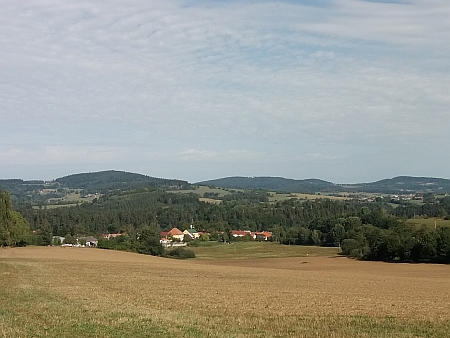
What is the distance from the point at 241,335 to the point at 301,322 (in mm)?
3690

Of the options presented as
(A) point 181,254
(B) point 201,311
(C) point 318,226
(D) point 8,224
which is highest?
(B) point 201,311

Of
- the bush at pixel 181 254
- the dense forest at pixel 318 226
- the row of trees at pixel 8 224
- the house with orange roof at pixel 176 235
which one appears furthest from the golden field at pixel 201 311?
the house with orange roof at pixel 176 235

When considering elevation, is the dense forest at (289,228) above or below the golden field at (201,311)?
below

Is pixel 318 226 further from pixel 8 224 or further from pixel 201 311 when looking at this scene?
pixel 201 311

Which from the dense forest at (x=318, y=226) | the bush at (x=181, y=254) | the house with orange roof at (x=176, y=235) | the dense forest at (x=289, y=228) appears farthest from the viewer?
the house with orange roof at (x=176, y=235)

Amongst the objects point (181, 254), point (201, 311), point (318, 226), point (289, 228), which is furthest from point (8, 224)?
point (289, 228)

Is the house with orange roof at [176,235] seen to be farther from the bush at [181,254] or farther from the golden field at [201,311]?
the golden field at [201,311]

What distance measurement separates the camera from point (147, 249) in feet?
342

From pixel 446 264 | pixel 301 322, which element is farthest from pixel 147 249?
pixel 301 322

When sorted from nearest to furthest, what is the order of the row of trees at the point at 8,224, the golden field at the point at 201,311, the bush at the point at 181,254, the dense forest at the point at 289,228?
the golden field at the point at 201,311, the dense forest at the point at 289,228, the row of trees at the point at 8,224, the bush at the point at 181,254

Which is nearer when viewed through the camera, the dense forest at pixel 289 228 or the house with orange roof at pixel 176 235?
the dense forest at pixel 289 228

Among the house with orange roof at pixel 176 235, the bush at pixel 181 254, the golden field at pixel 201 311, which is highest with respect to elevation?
the golden field at pixel 201 311

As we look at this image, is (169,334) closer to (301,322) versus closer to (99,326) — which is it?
(99,326)

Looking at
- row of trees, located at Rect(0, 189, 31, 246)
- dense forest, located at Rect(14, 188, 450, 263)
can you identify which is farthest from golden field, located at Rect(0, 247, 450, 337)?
row of trees, located at Rect(0, 189, 31, 246)
